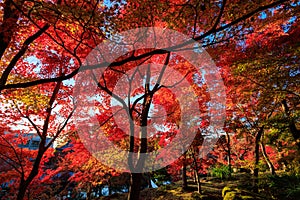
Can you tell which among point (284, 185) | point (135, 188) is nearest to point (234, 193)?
point (284, 185)

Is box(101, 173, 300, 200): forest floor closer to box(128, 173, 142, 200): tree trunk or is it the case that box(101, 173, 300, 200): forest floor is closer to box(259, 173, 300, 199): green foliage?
box(259, 173, 300, 199): green foliage

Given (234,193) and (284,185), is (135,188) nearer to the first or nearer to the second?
(234,193)

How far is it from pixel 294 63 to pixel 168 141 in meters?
7.55

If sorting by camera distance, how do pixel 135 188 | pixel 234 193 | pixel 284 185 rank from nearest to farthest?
1. pixel 135 188
2. pixel 234 193
3. pixel 284 185

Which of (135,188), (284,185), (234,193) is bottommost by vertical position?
(234,193)

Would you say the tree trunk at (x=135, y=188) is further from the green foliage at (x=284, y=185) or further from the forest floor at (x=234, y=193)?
the green foliage at (x=284, y=185)

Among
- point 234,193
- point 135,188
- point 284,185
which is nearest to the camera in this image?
point 135,188

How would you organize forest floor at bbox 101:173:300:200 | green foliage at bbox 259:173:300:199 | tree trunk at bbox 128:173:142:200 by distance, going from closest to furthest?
tree trunk at bbox 128:173:142:200, green foliage at bbox 259:173:300:199, forest floor at bbox 101:173:300:200

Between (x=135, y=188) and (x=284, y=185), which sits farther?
(x=284, y=185)

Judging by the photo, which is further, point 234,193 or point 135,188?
point 234,193

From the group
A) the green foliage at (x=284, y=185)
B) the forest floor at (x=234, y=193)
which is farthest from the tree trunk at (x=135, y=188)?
the green foliage at (x=284, y=185)

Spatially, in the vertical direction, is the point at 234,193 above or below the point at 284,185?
below

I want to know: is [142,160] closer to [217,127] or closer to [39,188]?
[217,127]

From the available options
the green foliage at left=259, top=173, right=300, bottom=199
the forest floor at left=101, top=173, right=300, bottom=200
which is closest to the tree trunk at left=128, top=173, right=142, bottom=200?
the forest floor at left=101, top=173, right=300, bottom=200
